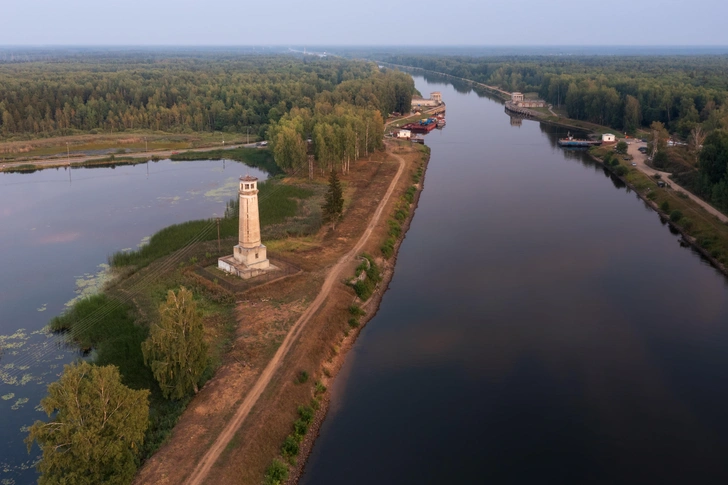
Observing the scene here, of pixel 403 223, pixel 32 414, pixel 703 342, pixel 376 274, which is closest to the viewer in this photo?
pixel 32 414

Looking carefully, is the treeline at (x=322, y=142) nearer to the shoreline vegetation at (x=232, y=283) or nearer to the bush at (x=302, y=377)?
the shoreline vegetation at (x=232, y=283)

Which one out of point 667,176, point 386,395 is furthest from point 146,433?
point 667,176

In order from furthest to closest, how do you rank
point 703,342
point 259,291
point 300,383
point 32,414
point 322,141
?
point 322,141 → point 259,291 → point 703,342 → point 300,383 → point 32,414

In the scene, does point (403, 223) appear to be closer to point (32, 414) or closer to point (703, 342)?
point (703, 342)

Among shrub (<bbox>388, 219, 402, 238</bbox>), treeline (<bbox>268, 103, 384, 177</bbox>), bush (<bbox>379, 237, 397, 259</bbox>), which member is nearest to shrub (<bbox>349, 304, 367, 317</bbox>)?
bush (<bbox>379, 237, 397, 259</bbox>)

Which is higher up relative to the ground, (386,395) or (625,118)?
(625,118)

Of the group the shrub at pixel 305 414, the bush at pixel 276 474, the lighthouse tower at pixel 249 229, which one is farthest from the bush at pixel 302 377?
the lighthouse tower at pixel 249 229

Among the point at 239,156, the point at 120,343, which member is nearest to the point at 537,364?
the point at 120,343
